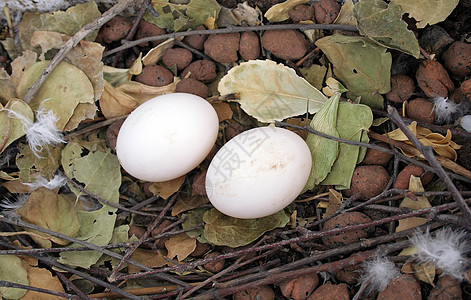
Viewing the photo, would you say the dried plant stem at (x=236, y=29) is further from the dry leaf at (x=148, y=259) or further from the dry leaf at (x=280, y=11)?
the dry leaf at (x=148, y=259)

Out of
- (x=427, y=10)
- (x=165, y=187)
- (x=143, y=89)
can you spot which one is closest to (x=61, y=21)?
(x=143, y=89)

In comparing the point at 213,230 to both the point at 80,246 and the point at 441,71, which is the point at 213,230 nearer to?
the point at 80,246

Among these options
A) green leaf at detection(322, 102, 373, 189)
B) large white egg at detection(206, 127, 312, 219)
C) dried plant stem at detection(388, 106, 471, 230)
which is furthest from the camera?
green leaf at detection(322, 102, 373, 189)

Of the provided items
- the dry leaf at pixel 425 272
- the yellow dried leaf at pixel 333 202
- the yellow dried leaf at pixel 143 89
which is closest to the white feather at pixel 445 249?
the dry leaf at pixel 425 272

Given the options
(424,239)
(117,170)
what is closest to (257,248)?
(424,239)

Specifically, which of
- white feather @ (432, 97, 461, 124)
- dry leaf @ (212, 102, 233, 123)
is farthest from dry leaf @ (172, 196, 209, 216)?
white feather @ (432, 97, 461, 124)

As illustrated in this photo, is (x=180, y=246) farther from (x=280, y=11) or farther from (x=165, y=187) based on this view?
(x=280, y=11)

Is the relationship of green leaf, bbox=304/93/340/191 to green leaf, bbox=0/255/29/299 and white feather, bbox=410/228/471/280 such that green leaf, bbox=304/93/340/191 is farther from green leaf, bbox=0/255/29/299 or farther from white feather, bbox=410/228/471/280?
green leaf, bbox=0/255/29/299
